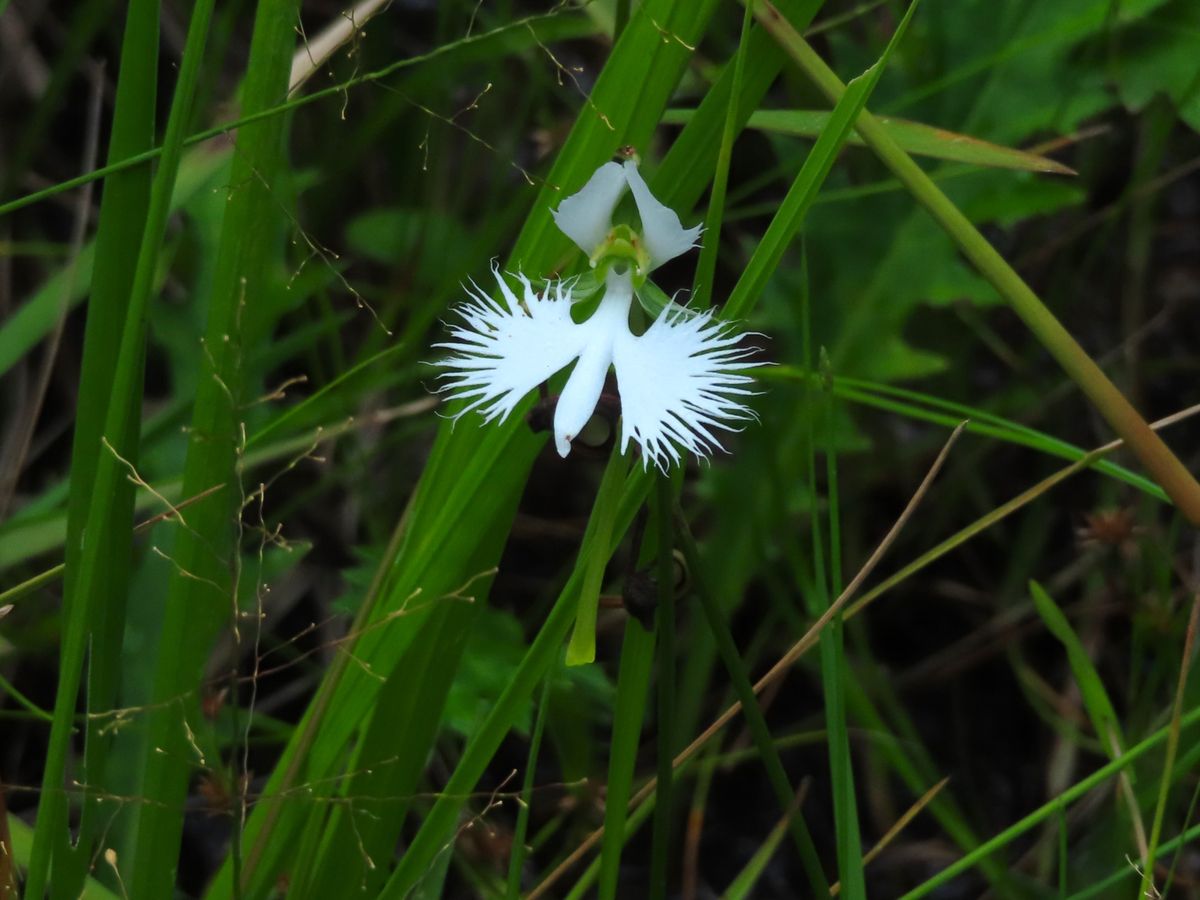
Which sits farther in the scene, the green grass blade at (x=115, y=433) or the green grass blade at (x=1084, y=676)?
the green grass blade at (x=1084, y=676)

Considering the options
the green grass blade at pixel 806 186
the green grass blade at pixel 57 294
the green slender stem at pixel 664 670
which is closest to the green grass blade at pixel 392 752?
the green slender stem at pixel 664 670

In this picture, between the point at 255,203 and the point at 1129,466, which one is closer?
the point at 255,203

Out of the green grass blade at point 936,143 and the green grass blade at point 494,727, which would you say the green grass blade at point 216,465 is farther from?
the green grass blade at point 936,143

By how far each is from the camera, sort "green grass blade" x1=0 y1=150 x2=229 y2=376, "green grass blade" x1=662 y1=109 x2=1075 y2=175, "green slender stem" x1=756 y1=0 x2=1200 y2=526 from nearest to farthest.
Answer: "green slender stem" x1=756 y1=0 x2=1200 y2=526, "green grass blade" x1=662 y1=109 x2=1075 y2=175, "green grass blade" x1=0 y1=150 x2=229 y2=376

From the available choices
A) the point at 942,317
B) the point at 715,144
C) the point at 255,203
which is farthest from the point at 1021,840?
the point at 255,203

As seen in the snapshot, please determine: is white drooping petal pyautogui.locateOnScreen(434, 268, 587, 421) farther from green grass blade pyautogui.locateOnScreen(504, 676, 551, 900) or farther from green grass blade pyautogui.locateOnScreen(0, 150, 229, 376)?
green grass blade pyautogui.locateOnScreen(0, 150, 229, 376)

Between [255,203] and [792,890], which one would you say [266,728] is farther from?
[255,203]

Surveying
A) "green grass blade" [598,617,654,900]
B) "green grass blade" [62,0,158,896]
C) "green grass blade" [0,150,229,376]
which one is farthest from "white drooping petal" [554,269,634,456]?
"green grass blade" [0,150,229,376]
